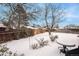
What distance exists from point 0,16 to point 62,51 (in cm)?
73

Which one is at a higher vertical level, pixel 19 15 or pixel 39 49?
pixel 19 15

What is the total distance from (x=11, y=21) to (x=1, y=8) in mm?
169

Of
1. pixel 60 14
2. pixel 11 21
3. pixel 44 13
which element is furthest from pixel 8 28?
pixel 60 14

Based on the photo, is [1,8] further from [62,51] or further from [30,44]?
[62,51]

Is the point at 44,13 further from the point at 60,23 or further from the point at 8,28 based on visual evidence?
the point at 8,28

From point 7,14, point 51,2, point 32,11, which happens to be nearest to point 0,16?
point 7,14

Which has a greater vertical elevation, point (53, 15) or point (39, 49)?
point (53, 15)

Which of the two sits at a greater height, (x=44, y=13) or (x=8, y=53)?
(x=44, y=13)

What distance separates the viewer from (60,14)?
238 centimetres

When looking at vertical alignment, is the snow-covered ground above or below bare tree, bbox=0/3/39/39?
below

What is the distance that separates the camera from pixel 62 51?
7.73 ft

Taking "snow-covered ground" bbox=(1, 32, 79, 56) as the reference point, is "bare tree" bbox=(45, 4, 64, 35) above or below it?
above

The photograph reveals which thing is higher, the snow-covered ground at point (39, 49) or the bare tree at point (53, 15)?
the bare tree at point (53, 15)

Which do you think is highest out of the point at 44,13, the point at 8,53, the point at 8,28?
the point at 44,13
